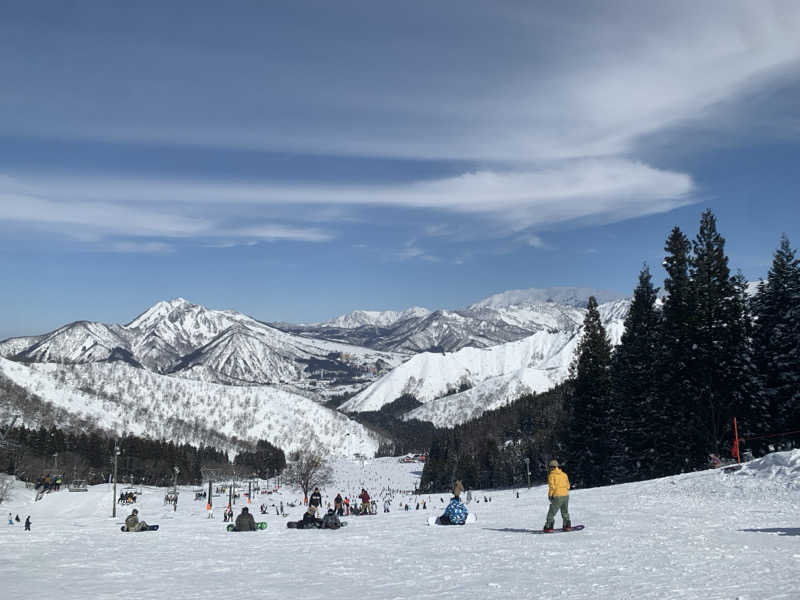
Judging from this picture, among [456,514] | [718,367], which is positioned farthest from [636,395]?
[456,514]

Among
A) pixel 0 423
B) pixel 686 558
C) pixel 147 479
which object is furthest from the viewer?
pixel 0 423

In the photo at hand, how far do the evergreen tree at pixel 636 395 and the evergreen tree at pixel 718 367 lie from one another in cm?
360

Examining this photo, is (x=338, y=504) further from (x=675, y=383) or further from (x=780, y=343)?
(x=780, y=343)

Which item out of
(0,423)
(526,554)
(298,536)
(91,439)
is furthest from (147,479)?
(526,554)

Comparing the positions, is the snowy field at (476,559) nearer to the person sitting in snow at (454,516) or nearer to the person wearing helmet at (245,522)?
the person sitting in snow at (454,516)

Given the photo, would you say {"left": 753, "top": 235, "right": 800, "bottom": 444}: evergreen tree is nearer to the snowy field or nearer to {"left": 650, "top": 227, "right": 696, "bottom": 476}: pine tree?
{"left": 650, "top": 227, "right": 696, "bottom": 476}: pine tree

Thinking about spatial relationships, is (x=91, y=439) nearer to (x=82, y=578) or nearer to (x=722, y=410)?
(x=722, y=410)

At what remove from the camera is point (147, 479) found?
146 metres

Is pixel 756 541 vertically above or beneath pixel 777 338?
beneath

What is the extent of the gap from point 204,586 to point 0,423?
200921mm

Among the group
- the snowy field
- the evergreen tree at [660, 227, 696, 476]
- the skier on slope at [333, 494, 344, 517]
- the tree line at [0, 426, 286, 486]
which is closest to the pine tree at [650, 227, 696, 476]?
the evergreen tree at [660, 227, 696, 476]

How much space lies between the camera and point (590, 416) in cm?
5641

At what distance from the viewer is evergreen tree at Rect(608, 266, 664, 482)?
4850 cm

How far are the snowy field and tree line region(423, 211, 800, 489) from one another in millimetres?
18950
